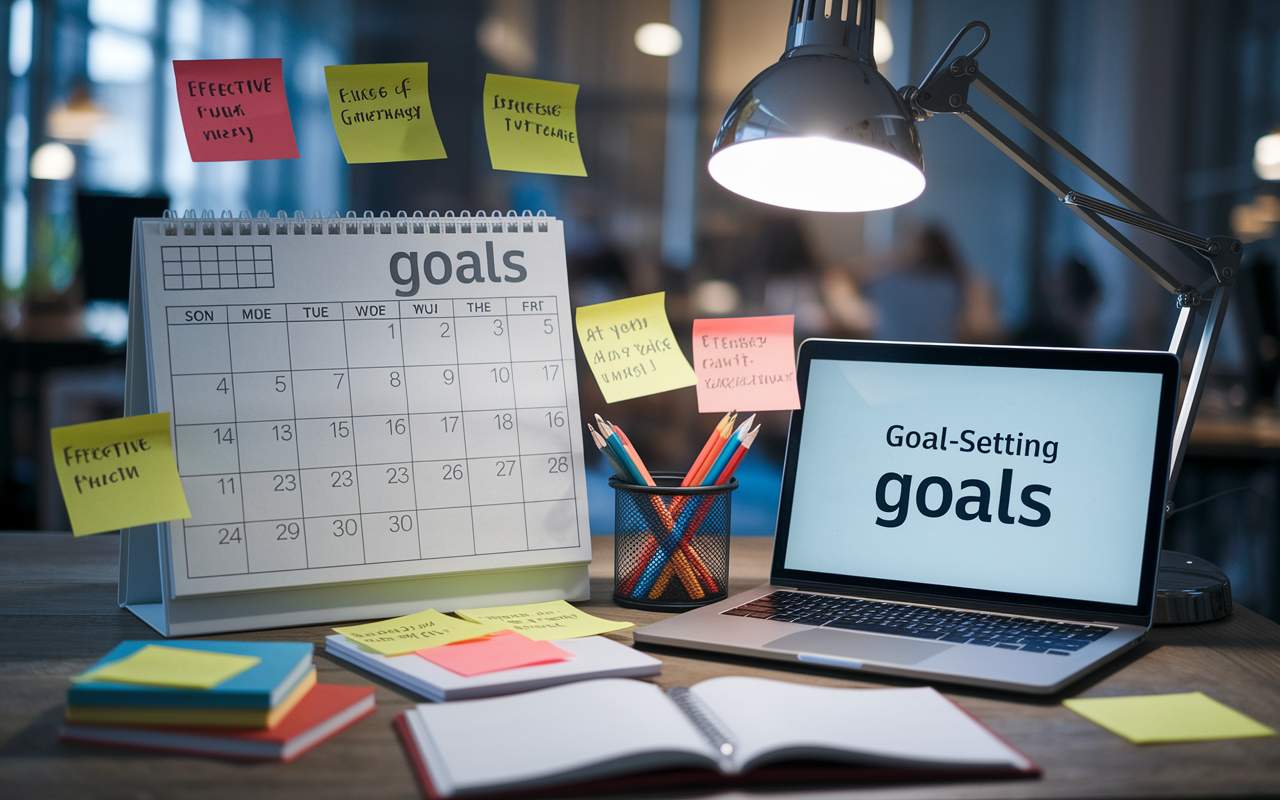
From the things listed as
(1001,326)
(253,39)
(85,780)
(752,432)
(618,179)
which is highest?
(253,39)

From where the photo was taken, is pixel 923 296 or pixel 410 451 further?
pixel 923 296

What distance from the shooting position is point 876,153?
0.88m

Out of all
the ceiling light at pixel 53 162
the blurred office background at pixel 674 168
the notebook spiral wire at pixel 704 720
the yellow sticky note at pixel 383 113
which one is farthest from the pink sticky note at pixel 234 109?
the ceiling light at pixel 53 162

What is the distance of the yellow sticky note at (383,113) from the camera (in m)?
0.85

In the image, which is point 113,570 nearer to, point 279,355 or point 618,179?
point 279,355

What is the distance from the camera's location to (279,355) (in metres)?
0.79

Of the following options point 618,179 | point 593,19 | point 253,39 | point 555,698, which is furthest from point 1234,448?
point 253,39

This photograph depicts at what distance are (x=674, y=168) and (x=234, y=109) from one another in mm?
4183

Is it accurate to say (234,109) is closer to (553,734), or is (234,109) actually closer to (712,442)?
(712,442)

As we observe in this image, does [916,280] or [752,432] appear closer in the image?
[752,432]

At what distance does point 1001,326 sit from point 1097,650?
15.1 feet

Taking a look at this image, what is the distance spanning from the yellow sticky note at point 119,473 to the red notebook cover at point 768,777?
34 centimetres

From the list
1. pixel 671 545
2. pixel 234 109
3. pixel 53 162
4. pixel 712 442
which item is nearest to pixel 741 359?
pixel 712 442

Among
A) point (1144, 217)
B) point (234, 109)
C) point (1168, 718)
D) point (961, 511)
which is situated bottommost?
point (1168, 718)
